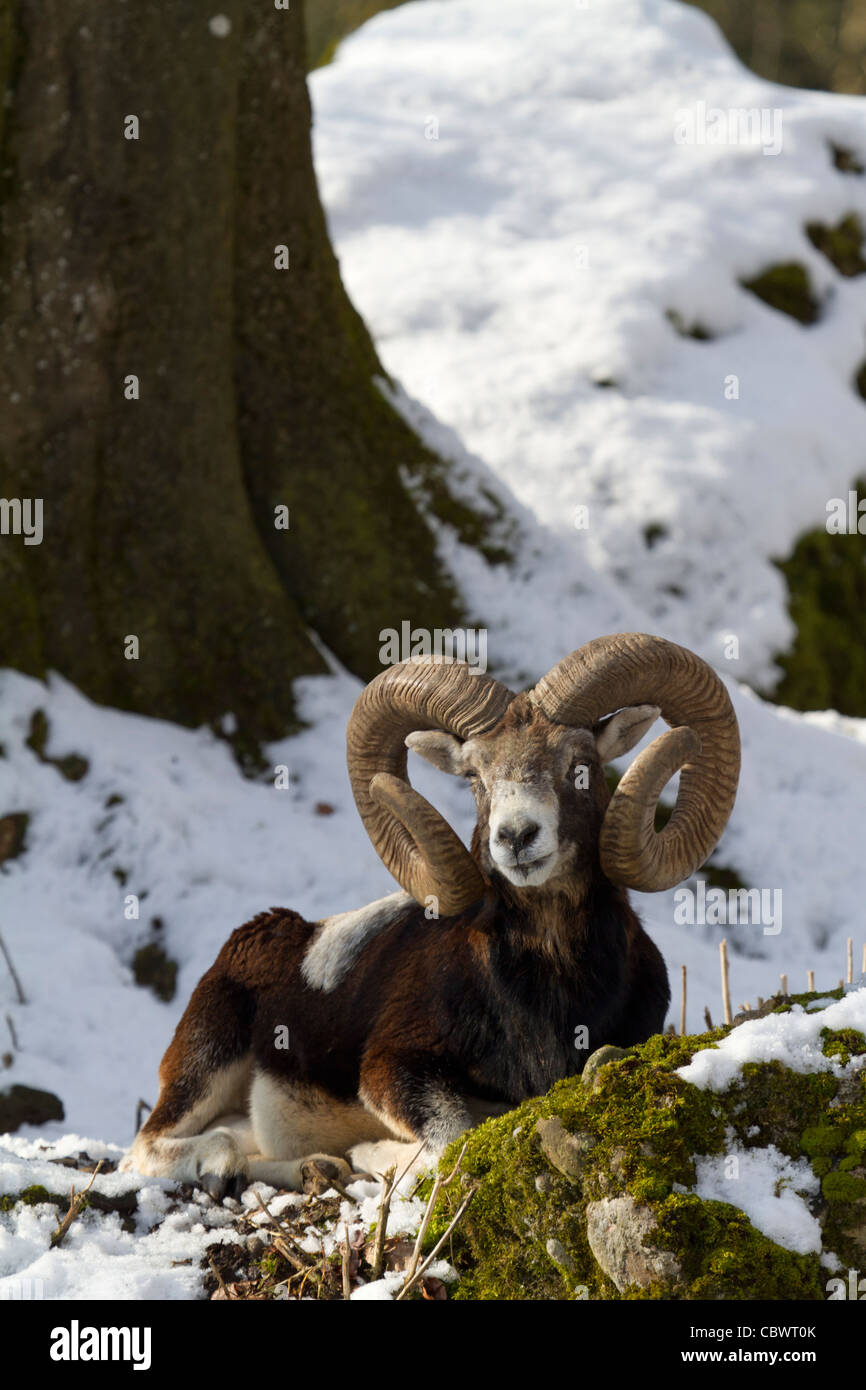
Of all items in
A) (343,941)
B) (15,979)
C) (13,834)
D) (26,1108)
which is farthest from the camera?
(13,834)

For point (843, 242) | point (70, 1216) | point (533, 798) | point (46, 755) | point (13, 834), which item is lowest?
point (13, 834)

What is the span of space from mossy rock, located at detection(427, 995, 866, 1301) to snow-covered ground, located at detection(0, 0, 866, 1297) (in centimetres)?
118

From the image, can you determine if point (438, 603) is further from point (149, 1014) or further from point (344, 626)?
point (149, 1014)

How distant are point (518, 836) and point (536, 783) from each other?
0.85ft

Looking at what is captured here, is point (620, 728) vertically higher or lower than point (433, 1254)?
higher

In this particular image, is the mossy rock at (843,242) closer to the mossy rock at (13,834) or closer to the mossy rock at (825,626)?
the mossy rock at (825,626)

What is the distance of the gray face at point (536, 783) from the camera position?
478 cm

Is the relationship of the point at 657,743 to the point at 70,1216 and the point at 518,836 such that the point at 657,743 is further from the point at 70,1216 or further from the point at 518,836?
the point at 70,1216

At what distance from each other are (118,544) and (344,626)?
5.26ft

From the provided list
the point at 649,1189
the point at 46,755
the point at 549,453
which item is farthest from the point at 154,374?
the point at 649,1189

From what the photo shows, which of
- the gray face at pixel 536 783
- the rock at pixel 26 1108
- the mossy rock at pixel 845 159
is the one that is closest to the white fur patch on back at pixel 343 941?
the gray face at pixel 536 783

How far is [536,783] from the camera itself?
493 centimetres

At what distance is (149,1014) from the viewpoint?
7.69 m
